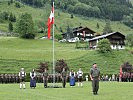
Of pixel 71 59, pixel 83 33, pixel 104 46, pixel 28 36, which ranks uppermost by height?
pixel 83 33

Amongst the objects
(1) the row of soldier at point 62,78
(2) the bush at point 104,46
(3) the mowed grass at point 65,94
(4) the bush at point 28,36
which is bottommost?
(3) the mowed grass at point 65,94

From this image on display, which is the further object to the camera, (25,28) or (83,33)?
(83,33)

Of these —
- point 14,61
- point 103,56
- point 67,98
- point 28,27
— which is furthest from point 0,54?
point 67,98

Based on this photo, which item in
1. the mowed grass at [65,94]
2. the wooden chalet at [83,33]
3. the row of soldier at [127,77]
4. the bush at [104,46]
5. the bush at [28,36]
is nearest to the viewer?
the mowed grass at [65,94]


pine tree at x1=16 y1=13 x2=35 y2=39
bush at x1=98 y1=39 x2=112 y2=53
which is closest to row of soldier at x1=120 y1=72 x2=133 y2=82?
bush at x1=98 y1=39 x2=112 y2=53

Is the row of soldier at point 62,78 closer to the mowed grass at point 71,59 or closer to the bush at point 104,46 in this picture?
the mowed grass at point 71,59

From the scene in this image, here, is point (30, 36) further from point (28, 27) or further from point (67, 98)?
point (67, 98)

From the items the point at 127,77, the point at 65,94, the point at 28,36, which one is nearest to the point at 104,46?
the point at 28,36

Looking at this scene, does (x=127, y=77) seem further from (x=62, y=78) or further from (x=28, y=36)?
(x=28, y=36)

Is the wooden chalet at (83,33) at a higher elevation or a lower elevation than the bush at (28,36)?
higher

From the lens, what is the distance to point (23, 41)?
141250 millimetres

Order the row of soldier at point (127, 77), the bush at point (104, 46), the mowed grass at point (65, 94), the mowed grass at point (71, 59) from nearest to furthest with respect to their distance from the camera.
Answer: the mowed grass at point (65, 94) < the row of soldier at point (127, 77) < the mowed grass at point (71, 59) < the bush at point (104, 46)

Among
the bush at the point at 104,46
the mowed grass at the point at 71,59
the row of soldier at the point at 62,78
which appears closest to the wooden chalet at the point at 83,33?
the mowed grass at the point at 71,59

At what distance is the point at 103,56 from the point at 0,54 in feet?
94.8
